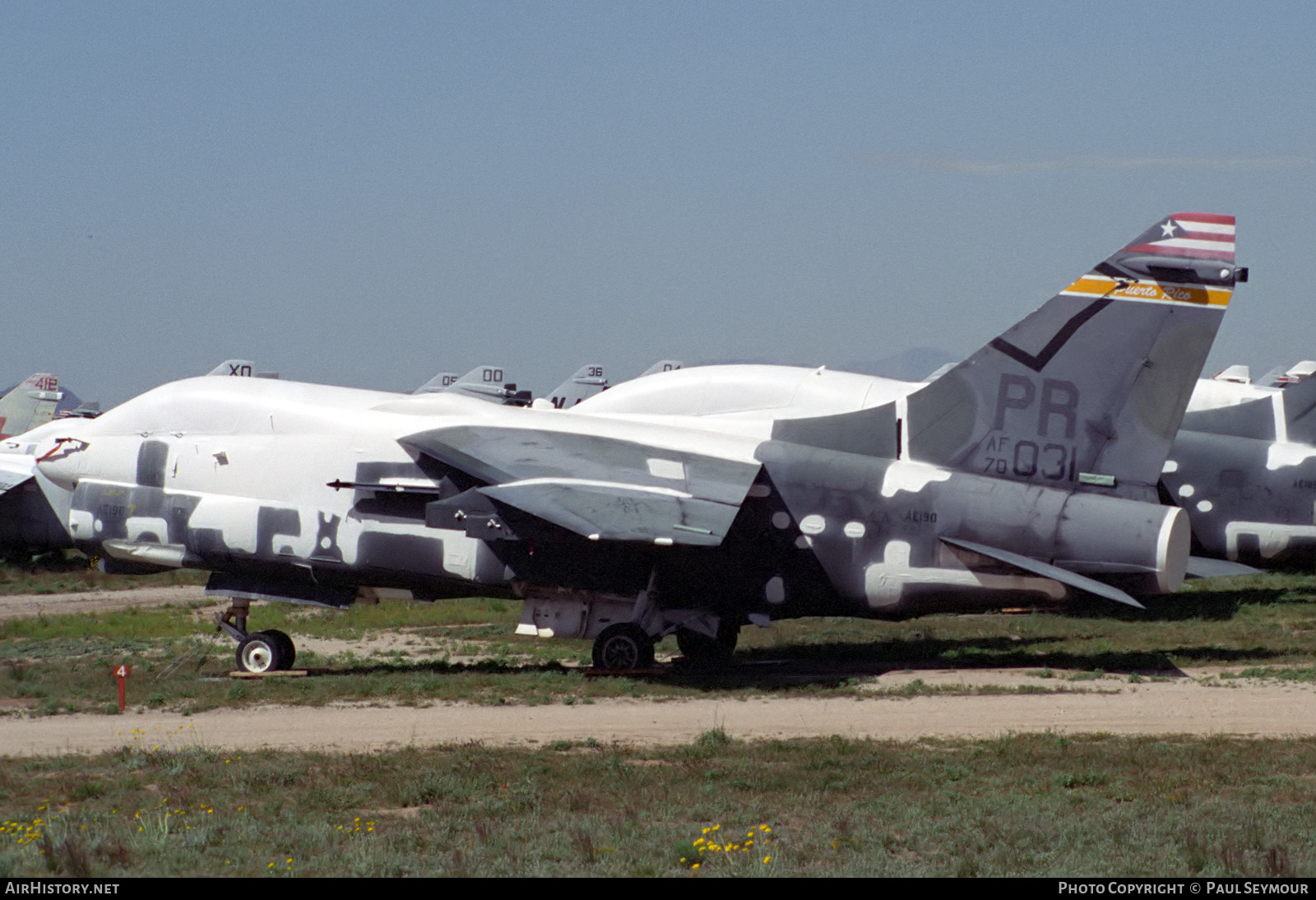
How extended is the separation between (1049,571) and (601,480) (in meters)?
6.46

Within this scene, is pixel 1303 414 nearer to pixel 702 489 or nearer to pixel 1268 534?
pixel 1268 534

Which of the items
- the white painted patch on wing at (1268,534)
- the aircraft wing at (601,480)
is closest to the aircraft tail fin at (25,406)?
the aircraft wing at (601,480)

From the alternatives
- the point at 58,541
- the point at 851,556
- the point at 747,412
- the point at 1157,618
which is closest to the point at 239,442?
the point at 747,412

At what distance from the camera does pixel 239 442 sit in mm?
22094

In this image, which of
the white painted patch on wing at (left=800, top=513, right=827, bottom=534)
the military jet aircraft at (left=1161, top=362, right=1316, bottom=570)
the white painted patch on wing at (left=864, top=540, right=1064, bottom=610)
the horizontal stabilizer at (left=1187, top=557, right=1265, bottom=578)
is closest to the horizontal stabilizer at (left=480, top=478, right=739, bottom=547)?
the white painted patch on wing at (left=800, top=513, right=827, bottom=534)

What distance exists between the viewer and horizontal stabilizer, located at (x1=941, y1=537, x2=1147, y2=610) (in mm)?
18969

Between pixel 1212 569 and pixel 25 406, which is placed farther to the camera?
pixel 25 406

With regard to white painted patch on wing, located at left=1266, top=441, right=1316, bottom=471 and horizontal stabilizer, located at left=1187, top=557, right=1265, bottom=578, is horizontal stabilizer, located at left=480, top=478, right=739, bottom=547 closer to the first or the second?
horizontal stabilizer, located at left=1187, top=557, right=1265, bottom=578

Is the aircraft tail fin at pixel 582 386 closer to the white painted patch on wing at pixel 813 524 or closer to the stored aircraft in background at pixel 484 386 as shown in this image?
the stored aircraft in background at pixel 484 386

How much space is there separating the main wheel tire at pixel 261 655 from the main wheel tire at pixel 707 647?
6419 mm

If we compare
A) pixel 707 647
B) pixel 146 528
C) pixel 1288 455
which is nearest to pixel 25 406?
pixel 146 528

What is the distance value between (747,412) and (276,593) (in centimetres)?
818

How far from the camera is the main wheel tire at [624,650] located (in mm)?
21156

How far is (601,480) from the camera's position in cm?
1998
